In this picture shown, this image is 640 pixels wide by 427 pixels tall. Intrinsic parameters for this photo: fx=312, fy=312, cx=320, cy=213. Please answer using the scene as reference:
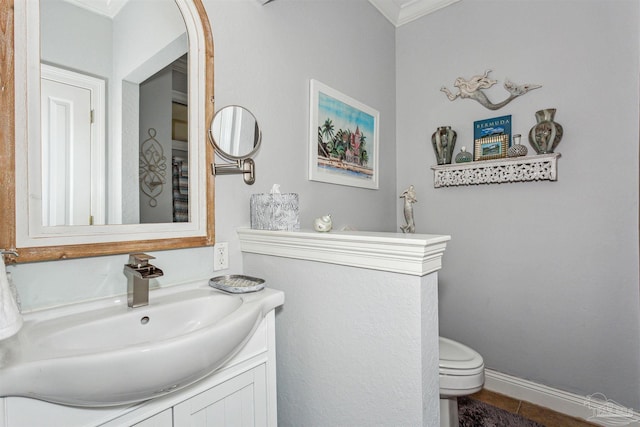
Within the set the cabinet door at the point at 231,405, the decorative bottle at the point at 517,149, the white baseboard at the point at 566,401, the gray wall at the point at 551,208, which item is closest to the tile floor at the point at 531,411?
the white baseboard at the point at 566,401

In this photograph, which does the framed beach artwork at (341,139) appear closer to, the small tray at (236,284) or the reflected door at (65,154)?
the small tray at (236,284)

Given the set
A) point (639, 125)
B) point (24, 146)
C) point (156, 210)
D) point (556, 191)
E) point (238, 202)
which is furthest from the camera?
point (556, 191)

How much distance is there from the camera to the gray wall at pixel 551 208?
1.63m

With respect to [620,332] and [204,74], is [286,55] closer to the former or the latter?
[204,74]

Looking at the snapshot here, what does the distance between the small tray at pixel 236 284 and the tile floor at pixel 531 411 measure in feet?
5.58

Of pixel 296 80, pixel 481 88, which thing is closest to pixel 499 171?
pixel 481 88

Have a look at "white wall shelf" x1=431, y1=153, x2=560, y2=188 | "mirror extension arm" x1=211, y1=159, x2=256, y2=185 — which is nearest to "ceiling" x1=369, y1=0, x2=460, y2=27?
"white wall shelf" x1=431, y1=153, x2=560, y2=188

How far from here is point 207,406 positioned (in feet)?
2.82

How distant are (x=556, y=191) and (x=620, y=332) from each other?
803mm

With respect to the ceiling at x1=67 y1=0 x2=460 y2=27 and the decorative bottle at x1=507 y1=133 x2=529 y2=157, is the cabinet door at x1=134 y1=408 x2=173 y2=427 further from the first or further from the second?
the ceiling at x1=67 y1=0 x2=460 y2=27

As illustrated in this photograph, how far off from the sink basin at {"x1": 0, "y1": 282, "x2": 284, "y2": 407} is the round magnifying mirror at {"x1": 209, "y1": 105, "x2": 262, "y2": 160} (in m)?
0.60

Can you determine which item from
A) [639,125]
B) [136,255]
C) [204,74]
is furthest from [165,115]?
[639,125]

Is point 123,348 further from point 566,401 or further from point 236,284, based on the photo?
point 566,401

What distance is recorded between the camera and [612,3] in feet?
5.40
